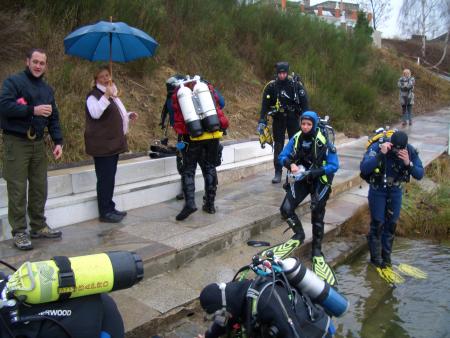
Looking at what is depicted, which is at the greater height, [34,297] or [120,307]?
[34,297]

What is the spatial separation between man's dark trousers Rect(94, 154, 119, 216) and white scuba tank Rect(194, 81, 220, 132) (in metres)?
1.09

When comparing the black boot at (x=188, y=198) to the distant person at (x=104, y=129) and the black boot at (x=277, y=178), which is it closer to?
the distant person at (x=104, y=129)

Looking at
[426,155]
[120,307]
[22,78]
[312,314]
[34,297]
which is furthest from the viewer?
[426,155]

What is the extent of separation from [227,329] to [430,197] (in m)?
5.90

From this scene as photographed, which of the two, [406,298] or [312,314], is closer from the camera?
[312,314]

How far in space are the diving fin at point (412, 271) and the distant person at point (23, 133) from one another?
4.17 metres

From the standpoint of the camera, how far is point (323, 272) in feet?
16.2

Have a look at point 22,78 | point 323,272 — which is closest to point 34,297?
point 22,78

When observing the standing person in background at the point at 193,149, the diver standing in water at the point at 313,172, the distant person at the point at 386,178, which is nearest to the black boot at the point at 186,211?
the standing person in background at the point at 193,149

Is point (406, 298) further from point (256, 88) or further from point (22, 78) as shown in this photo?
point (256, 88)

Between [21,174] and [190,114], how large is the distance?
6.06ft

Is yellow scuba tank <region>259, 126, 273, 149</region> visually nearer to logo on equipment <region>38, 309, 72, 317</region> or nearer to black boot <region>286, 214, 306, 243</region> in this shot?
black boot <region>286, 214, 306, 243</region>

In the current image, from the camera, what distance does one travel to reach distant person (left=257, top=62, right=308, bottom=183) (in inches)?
276

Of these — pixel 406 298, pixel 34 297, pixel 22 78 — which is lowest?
pixel 406 298
